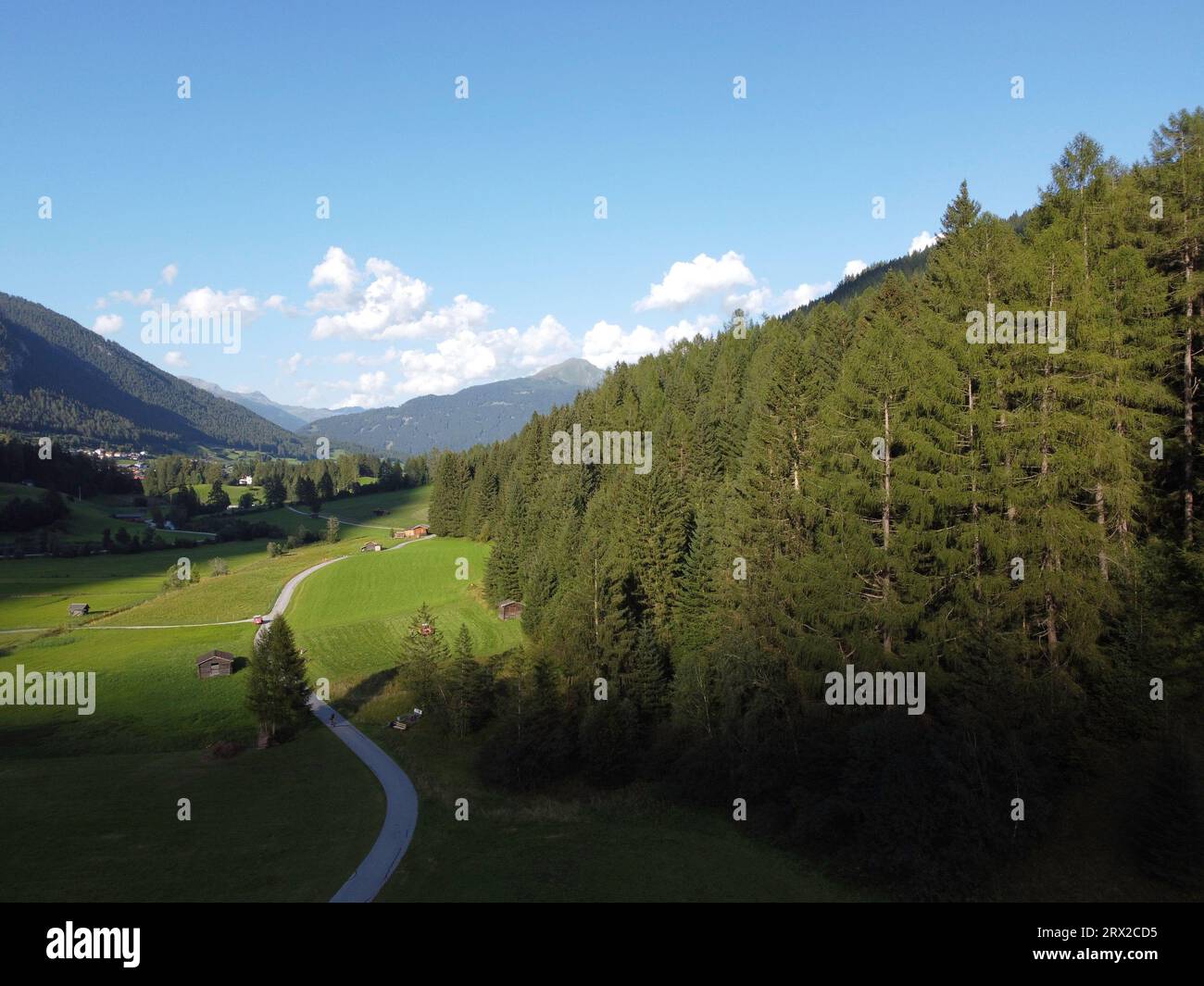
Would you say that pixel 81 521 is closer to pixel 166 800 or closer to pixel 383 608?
pixel 383 608

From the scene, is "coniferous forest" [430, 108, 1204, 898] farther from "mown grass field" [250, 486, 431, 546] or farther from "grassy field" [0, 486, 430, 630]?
"mown grass field" [250, 486, 431, 546]

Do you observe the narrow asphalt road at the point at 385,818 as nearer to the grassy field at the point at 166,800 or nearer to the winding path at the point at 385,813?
the winding path at the point at 385,813

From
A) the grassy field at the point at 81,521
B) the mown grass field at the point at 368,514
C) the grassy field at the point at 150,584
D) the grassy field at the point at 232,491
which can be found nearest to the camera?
the grassy field at the point at 150,584

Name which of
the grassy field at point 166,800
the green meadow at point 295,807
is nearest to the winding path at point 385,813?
the green meadow at point 295,807

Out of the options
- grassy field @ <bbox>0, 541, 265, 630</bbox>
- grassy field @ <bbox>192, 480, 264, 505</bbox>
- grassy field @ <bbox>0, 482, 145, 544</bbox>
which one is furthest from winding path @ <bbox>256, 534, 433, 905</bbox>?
grassy field @ <bbox>192, 480, 264, 505</bbox>

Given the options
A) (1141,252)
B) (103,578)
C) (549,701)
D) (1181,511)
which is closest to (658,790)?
(549,701)

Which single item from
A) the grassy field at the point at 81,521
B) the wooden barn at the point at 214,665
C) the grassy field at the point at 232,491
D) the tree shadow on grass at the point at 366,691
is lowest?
the tree shadow on grass at the point at 366,691

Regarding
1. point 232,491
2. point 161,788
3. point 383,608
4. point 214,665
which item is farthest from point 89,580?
point 232,491
